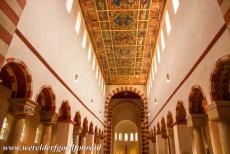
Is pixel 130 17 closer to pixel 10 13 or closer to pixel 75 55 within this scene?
pixel 75 55

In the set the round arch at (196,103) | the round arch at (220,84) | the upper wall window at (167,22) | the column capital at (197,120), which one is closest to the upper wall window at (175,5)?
the upper wall window at (167,22)

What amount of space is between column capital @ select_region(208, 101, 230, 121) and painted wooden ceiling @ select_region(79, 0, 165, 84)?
7355 millimetres

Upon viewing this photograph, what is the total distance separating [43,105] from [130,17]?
293 inches

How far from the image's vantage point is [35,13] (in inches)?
244

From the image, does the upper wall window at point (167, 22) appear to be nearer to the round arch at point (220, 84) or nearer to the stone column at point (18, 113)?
the round arch at point (220, 84)

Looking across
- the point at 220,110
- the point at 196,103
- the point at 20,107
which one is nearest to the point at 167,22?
the point at 196,103

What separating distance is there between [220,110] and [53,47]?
6.14 metres

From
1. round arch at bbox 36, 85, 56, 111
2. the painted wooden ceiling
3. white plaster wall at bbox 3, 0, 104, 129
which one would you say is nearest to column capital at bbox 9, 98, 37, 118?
white plaster wall at bbox 3, 0, 104, 129

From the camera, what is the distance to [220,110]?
536 cm

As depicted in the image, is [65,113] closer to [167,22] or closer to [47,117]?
[47,117]

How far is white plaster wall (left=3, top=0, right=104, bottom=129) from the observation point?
5.84 metres

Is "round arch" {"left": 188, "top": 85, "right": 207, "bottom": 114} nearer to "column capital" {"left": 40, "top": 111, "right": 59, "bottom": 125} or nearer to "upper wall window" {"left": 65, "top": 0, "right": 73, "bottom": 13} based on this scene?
"column capital" {"left": 40, "top": 111, "right": 59, "bottom": 125}

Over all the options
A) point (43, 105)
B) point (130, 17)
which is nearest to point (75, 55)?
point (43, 105)

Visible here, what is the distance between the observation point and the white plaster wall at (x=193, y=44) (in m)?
5.32
